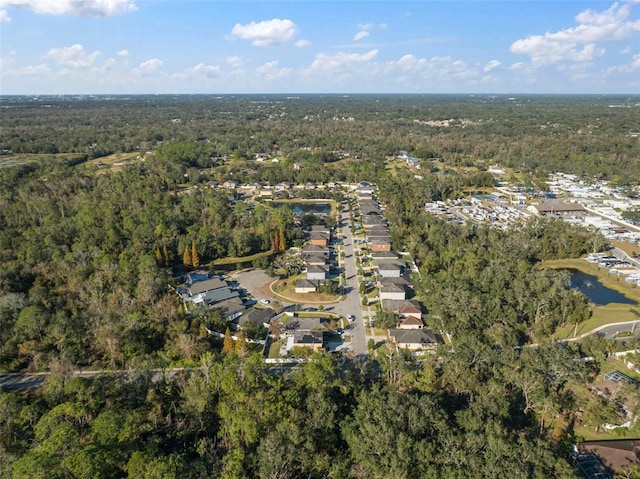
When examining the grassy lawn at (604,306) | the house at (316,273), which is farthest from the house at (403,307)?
the grassy lawn at (604,306)

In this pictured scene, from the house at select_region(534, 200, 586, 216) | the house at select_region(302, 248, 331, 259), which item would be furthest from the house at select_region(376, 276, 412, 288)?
the house at select_region(534, 200, 586, 216)

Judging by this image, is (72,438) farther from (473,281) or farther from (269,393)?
(473,281)

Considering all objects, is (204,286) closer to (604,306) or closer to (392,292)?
(392,292)

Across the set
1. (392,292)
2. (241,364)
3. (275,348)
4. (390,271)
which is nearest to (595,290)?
(390,271)

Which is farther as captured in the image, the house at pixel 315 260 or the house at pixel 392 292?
the house at pixel 315 260

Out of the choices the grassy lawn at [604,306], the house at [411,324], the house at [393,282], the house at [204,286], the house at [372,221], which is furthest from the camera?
the house at [372,221]

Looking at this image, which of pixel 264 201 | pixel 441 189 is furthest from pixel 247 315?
pixel 441 189

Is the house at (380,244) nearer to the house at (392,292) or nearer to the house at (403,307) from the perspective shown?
the house at (392,292)
